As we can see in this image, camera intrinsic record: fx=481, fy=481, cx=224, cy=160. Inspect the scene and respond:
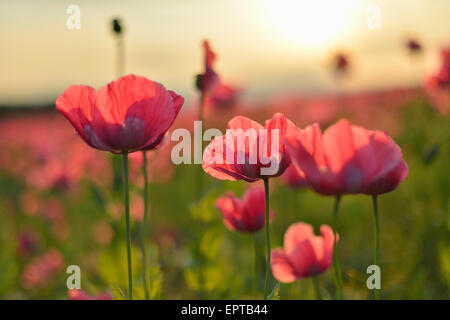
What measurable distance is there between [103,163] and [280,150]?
3.41 metres

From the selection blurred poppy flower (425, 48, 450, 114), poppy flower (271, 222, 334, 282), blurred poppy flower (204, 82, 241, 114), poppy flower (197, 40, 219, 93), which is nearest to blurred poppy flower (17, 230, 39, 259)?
blurred poppy flower (204, 82, 241, 114)

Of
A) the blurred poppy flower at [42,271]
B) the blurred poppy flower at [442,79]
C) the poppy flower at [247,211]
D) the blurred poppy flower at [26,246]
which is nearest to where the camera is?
the poppy flower at [247,211]

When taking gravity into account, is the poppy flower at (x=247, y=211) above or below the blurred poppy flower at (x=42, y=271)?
above

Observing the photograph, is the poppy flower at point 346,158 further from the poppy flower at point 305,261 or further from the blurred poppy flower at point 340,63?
the blurred poppy flower at point 340,63

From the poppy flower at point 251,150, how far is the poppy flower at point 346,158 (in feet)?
0.24

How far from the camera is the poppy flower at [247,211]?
1274 millimetres

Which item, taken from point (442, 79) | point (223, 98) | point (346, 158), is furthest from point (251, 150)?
point (442, 79)

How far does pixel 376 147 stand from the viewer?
0.84m

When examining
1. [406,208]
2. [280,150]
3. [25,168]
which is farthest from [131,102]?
[25,168]

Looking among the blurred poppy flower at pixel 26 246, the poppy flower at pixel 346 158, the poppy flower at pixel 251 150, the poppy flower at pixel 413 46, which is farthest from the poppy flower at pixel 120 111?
the poppy flower at pixel 413 46

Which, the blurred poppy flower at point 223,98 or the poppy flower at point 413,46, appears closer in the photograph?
the poppy flower at point 413,46

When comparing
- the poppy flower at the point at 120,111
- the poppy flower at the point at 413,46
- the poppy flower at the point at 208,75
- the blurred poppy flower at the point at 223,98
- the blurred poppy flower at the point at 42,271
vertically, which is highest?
the poppy flower at the point at 413,46

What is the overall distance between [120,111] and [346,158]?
43 centimetres
